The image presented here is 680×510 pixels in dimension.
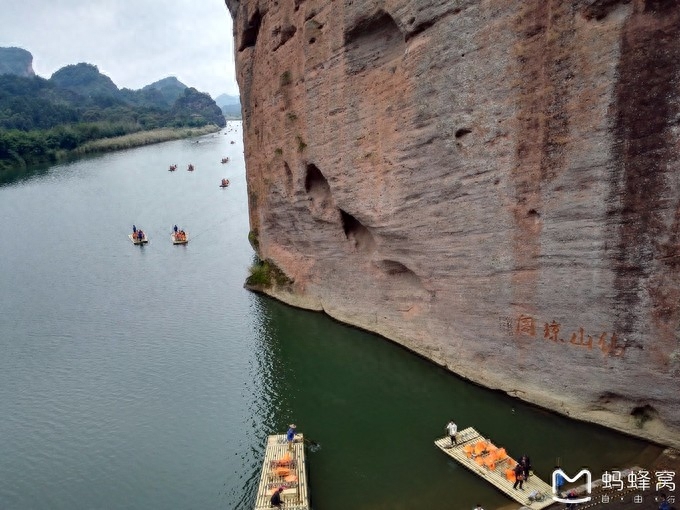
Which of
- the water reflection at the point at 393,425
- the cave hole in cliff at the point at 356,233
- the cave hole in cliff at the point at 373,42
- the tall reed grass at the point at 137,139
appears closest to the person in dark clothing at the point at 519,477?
the water reflection at the point at 393,425

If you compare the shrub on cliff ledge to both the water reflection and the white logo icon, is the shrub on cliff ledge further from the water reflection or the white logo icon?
the white logo icon

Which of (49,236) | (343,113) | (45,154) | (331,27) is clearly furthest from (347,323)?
(45,154)

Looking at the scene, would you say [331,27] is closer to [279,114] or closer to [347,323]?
[279,114]

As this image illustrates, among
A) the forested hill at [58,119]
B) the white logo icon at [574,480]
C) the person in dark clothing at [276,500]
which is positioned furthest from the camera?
the forested hill at [58,119]

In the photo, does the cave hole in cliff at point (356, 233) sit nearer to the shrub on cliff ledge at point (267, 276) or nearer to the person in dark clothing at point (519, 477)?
the shrub on cliff ledge at point (267, 276)

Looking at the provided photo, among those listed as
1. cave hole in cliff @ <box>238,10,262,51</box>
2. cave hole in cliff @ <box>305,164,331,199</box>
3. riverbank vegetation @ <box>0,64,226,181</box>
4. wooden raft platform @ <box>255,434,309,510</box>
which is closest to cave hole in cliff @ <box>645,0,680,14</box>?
cave hole in cliff @ <box>305,164,331,199</box>

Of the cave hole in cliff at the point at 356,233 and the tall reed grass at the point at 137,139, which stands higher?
the tall reed grass at the point at 137,139

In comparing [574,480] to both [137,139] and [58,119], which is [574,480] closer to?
[137,139]

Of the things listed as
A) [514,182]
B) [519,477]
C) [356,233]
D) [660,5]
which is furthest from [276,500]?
[660,5]
